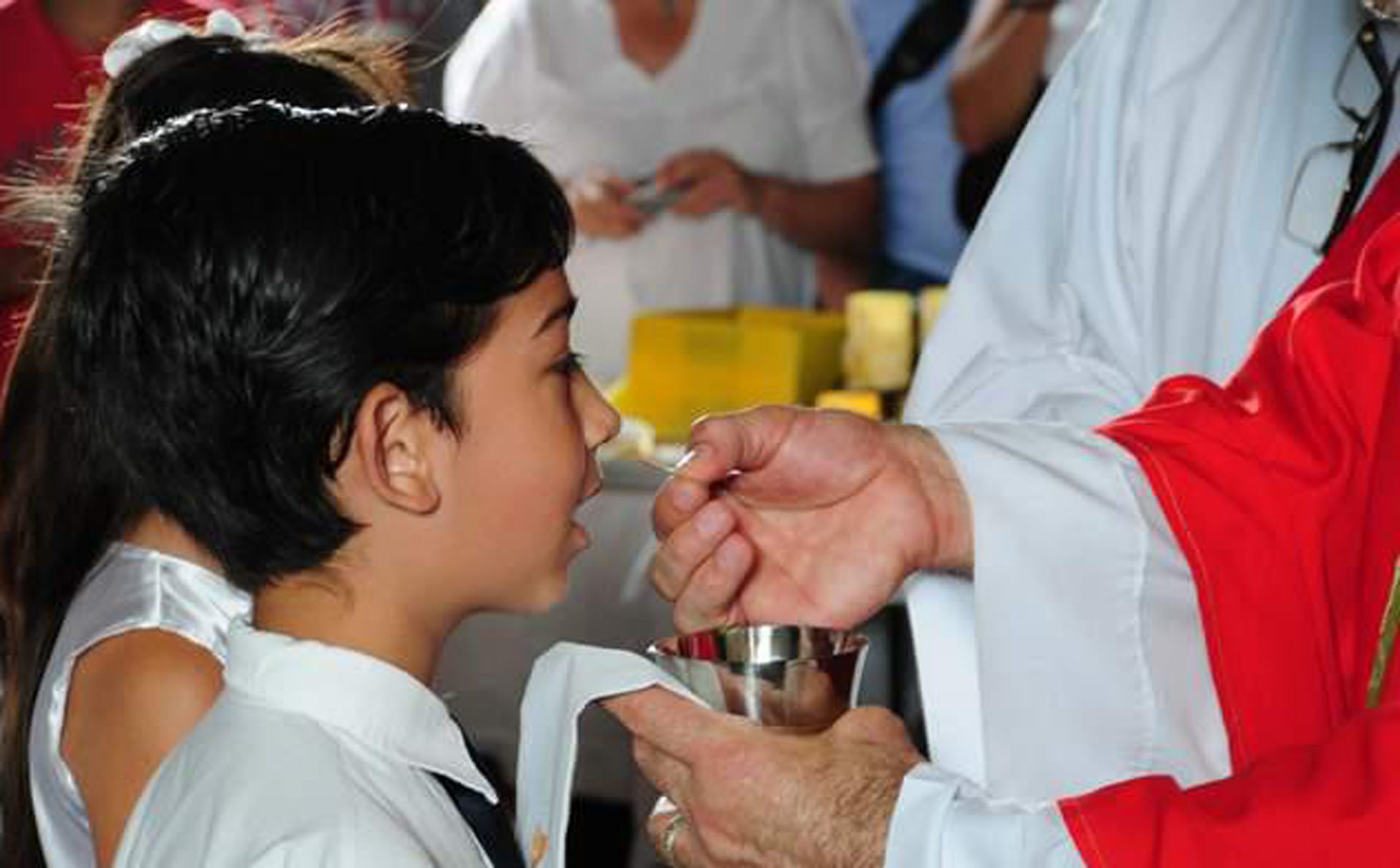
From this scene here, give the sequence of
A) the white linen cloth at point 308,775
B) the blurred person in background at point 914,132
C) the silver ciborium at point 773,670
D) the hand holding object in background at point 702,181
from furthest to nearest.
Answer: the blurred person in background at point 914,132, the hand holding object in background at point 702,181, the silver ciborium at point 773,670, the white linen cloth at point 308,775

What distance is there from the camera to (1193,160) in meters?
2.52

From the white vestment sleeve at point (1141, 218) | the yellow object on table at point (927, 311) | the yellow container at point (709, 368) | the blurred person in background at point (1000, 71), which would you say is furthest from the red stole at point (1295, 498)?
the blurred person in background at point (1000, 71)

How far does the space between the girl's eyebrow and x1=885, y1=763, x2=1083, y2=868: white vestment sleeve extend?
443mm

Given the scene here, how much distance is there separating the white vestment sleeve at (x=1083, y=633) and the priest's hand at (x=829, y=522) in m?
0.05

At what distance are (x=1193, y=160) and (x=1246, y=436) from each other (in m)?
0.49

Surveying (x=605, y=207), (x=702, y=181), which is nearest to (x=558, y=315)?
(x=605, y=207)

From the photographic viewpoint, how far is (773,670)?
1673 mm

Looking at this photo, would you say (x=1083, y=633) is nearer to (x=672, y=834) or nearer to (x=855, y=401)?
(x=672, y=834)

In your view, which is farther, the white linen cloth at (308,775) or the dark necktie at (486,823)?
the dark necktie at (486,823)

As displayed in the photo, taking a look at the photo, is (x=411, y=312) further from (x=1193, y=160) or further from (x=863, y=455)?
(x=1193, y=160)

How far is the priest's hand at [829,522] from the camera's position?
2.15 metres

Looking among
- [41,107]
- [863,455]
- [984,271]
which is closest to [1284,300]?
[984,271]

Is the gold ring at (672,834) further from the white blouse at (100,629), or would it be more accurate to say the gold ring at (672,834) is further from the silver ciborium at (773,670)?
the white blouse at (100,629)

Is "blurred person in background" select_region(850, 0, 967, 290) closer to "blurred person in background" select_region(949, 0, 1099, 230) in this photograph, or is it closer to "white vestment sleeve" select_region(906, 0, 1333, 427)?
"blurred person in background" select_region(949, 0, 1099, 230)
